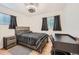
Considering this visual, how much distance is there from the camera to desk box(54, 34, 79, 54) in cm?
125

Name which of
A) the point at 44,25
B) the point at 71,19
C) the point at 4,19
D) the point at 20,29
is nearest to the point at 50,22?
the point at 44,25

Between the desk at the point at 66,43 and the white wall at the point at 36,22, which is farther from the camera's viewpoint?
the white wall at the point at 36,22

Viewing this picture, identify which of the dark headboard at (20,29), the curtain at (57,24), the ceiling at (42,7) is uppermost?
the ceiling at (42,7)

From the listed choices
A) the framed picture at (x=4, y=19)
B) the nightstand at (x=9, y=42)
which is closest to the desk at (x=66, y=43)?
the nightstand at (x=9, y=42)

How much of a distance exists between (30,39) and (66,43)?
Answer: 1.70 feet

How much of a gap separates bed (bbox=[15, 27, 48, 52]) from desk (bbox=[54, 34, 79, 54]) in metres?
0.18

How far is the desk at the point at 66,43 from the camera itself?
1.25 metres

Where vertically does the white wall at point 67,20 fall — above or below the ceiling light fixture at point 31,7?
below

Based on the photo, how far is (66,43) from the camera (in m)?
1.27

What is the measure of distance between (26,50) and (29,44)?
3.9 inches

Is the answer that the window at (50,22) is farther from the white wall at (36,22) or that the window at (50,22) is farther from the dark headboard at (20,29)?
the dark headboard at (20,29)

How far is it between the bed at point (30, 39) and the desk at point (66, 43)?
18 centimetres

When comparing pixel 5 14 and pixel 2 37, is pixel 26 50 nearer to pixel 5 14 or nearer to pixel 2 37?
pixel 2 37
